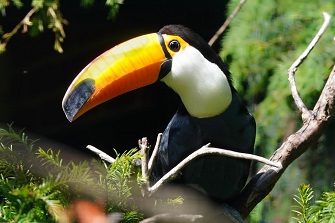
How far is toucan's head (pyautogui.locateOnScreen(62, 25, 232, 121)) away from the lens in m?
1.82

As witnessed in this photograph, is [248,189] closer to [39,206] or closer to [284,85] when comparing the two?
[284,85]

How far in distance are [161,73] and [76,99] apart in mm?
324

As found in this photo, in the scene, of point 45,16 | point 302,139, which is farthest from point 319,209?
point 45,16

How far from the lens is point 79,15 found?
3.89 meters

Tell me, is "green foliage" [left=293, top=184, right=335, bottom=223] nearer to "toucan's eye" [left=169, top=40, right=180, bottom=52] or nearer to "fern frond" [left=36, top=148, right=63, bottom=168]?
"fern frond" [left=36, top=148, right=63, bottom=168]

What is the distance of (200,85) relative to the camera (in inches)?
83.0

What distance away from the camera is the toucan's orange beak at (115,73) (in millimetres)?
1777

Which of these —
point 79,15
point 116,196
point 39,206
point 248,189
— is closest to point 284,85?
point 248,189

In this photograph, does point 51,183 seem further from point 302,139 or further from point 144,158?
point 302,139

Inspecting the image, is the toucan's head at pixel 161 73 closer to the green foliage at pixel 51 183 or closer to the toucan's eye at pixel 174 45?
the toucan's eye at pixel 174 45

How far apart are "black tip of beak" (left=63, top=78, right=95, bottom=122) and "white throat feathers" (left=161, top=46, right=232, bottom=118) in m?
0.32

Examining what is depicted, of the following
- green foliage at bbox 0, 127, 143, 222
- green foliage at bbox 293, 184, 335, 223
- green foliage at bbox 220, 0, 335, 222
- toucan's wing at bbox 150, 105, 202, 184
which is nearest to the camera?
green foliage at bbox 0, 127, 143, 222

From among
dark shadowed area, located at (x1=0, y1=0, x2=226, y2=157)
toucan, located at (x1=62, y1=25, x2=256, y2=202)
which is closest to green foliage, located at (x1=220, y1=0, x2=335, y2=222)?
toucan, located at (x1=62, y1=25, x2=256, y2=202)

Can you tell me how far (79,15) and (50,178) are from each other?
2.87 m
